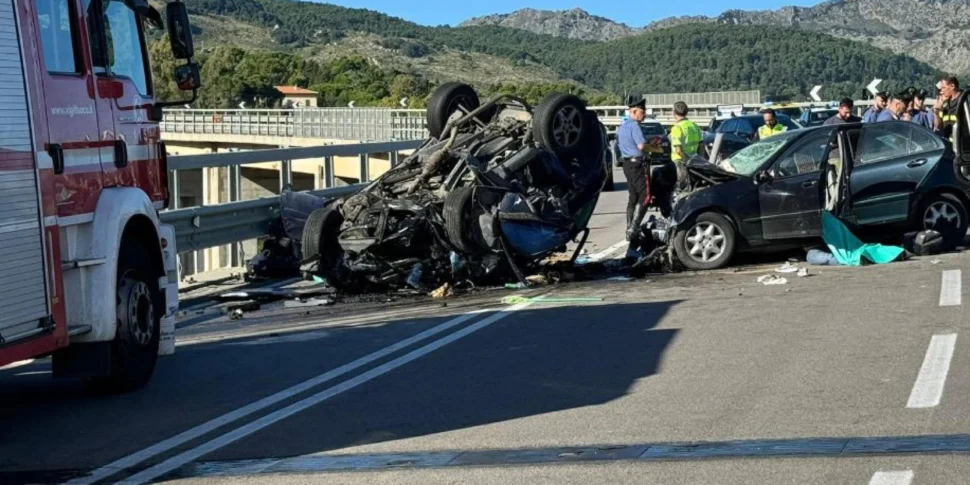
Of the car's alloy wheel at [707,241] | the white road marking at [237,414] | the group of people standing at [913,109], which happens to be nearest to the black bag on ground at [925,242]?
the car's alloy wheel at [707,241]

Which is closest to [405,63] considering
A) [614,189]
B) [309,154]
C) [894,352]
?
[614,189]

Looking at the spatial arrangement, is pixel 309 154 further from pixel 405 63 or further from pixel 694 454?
pixel 405 63

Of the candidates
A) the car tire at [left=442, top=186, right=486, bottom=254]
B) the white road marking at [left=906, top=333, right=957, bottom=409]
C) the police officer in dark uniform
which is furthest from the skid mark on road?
the police officer in dark uniform

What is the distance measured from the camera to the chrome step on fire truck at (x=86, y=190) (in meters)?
7.82

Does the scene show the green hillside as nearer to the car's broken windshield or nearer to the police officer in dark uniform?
the police officer in dark uniform

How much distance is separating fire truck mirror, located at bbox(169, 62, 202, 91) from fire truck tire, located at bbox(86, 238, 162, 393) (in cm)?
118

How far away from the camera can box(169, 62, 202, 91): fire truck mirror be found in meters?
9.95

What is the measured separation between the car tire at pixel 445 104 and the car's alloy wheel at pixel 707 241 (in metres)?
3.20

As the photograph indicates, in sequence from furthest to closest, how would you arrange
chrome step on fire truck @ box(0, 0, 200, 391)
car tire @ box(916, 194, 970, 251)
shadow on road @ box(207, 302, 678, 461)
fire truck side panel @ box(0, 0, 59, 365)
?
1. car tire @ box(916, 194, 970, 251)
2. shadow on road @ box(207, 302, 678, 461)
3. chrome step on fire truck @ box(0, 0, 200, 391)
4. fire truck side panel @ box(0, 0, 59, 365)

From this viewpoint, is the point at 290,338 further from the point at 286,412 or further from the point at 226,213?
the point at 226,213

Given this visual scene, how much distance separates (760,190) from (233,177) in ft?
21.8

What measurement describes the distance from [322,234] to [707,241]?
13.1 ft

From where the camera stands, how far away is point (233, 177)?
18094mm

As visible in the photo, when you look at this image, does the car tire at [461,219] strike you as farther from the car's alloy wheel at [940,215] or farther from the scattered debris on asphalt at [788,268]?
the car's alloy wheel at [940,215]
